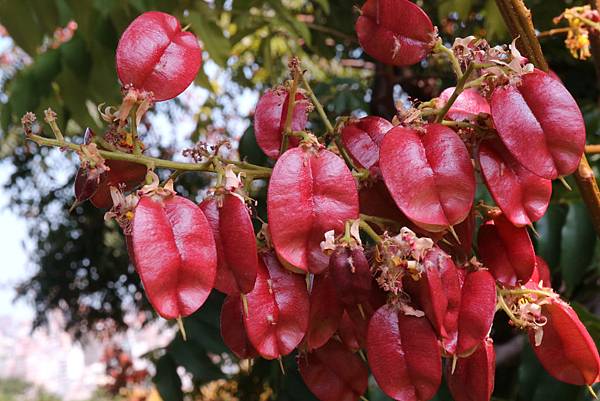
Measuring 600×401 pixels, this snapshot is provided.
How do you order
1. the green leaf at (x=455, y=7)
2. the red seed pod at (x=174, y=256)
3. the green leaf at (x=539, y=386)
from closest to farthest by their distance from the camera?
1. the red seed pod at (x=174, y=256)
2. the green leaf at (x=539, y=386)
3. the green leaf at (x=455, y=7)

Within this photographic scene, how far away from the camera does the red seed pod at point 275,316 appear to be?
19.2 inches

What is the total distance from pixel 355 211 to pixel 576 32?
511 mm

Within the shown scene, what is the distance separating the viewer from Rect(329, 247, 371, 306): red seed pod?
0.46 meters

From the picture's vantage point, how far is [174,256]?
0.45m

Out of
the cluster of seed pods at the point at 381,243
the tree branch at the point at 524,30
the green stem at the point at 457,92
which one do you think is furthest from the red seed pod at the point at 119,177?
the tree branch at the point at 524,30

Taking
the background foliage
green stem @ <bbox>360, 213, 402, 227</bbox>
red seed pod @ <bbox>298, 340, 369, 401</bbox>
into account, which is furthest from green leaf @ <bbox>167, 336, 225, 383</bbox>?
green stem @ <bbox>360, 213, 402, 227</bbox>

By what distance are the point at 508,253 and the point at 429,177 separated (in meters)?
0.10

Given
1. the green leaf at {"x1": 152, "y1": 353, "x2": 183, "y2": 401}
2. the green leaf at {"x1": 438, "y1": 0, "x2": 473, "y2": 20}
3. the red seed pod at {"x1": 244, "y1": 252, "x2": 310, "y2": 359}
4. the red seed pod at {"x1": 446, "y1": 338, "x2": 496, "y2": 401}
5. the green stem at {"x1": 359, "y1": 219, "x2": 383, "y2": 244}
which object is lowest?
the green leaf at {"x1": 152, "y1": 353, "x2": 183, "y2": 401}

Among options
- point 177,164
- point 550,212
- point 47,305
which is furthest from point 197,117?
point 177,164

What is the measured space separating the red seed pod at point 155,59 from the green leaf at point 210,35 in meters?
0.79

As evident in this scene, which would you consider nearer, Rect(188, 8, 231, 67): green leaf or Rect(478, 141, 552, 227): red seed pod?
Rect(478, 141, 552, 227): red seed pod

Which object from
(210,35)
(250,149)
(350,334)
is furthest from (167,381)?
(350,334)

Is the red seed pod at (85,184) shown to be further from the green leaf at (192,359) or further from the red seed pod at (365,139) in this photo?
the green leaf at (192,359)

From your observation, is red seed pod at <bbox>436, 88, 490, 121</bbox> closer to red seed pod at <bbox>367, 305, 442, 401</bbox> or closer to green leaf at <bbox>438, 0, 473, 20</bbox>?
red seed pod at <bbox>367, 305, 442, 401</bbox>
